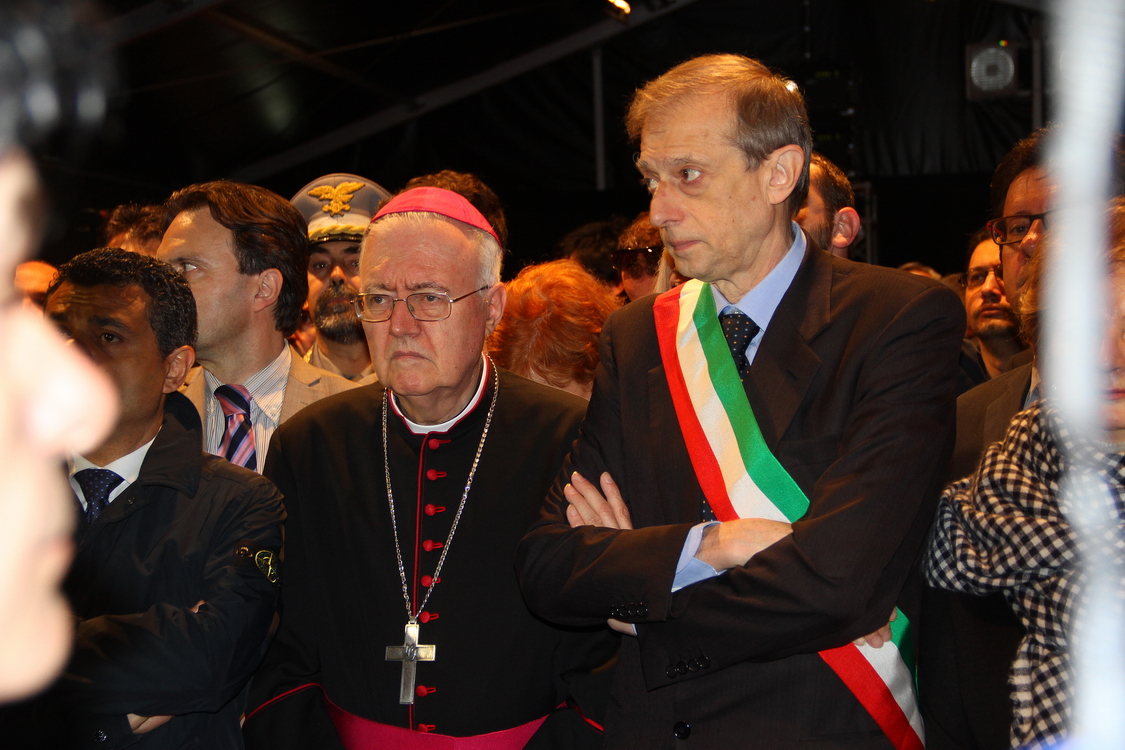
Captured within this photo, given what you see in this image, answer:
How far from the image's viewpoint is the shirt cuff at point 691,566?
170cm

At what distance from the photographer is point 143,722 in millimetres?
1822

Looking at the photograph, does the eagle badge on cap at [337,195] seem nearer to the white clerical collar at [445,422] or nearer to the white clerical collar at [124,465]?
the white clerical collar at [445,422]

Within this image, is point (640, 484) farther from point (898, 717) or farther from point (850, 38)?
point (850, 38)

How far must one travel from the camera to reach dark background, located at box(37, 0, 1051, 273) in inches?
310

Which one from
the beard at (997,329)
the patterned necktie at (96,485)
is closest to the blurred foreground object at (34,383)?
the patterned necktie at (96,485)

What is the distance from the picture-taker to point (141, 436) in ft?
6.78

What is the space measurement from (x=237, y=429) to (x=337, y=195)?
56.5 inches

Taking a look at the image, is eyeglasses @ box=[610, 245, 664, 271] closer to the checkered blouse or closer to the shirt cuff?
the checkered blouse

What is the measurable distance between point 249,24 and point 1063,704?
731 cm

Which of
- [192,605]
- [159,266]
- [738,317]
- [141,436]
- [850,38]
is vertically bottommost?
[192,605]

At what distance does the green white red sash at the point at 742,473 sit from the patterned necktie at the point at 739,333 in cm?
2

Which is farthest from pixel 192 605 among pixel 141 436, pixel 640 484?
pixel 640 484

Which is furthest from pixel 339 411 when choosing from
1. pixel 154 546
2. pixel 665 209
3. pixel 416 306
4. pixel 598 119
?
pixel 598 119

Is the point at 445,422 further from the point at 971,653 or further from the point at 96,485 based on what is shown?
the point at 971,653
